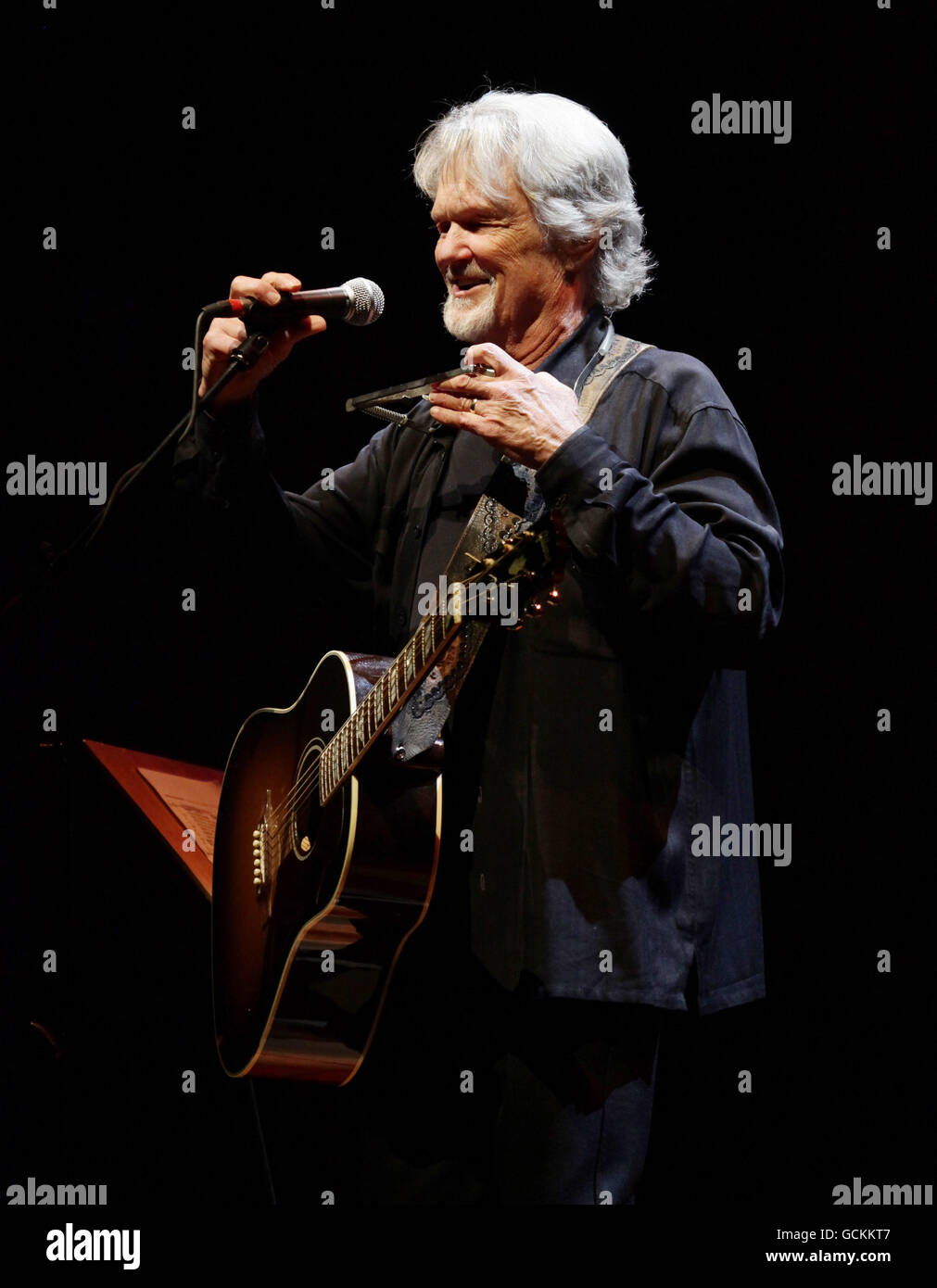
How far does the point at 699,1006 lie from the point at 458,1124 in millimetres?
438

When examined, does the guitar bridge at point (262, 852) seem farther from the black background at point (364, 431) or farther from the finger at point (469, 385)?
the finger at point (469, 385)

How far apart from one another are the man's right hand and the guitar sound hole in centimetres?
62

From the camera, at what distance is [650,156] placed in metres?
2.76

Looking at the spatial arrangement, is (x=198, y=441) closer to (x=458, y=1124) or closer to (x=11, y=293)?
(x=11, y=293)

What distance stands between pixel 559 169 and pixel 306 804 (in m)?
1.15

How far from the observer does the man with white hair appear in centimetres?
182

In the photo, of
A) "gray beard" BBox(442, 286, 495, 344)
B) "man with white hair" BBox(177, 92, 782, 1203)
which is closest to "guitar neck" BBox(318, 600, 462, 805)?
"man with white hair" BBox(177, 92, 782, 1203)

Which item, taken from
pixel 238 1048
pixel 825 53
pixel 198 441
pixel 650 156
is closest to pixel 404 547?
pixel 198 441

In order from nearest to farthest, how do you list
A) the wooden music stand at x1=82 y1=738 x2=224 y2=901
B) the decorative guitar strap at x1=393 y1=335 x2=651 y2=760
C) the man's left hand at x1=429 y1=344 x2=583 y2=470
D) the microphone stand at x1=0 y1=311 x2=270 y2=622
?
the man's left hand at x1=429 y1=344 x2=583 y2=470 → the decorative guitar strap at x1=393 y1=335 x2=651 y2=760 → the microphone stand at x1=0 y1=311 x2=270 y2=622 → the wooden music stand at x1=82 y1=738 x2=224 y2=901

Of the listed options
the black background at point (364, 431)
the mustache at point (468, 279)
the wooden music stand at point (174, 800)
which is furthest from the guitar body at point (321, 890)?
the mustache at point (468, 279)

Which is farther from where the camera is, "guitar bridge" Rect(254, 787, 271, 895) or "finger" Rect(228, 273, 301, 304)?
"guitar bridge" Rect(254, 787, 271, 895)

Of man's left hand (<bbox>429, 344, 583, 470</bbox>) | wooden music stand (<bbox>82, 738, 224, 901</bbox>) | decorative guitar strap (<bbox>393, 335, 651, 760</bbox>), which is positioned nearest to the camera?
man's left hand (<bbox>429, 344, 583, 470</bbox>)

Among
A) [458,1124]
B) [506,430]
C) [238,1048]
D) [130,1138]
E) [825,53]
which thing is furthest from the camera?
[130,1138]

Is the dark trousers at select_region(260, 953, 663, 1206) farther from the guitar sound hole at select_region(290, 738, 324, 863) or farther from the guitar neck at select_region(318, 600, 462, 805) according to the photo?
the guitar neck at select_region(318, 600, 462, 805)
